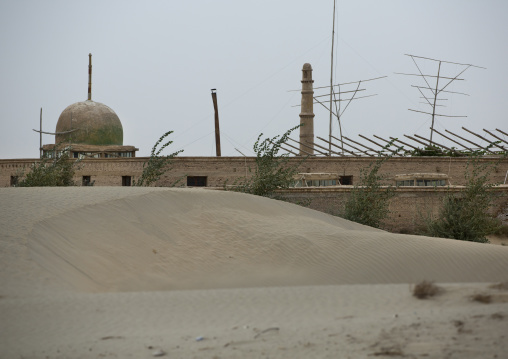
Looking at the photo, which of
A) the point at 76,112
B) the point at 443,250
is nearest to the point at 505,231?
the point at 443,250

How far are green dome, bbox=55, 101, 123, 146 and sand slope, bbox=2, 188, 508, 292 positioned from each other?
21710 mm

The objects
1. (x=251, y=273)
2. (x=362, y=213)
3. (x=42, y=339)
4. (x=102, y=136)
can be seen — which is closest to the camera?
(x=42, y=339)

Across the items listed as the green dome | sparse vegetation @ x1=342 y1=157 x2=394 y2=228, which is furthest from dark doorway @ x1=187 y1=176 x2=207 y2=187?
the green dome

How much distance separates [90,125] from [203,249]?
25.3 metres

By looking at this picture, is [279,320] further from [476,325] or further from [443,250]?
[443,250]

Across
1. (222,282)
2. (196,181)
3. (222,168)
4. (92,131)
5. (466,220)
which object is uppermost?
(92,131)

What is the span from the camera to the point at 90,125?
118ft

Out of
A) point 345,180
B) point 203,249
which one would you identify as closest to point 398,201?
point 345,180

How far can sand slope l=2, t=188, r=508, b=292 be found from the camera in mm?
10672

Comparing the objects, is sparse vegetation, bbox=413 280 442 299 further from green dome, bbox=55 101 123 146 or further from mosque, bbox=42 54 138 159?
green dome, bbox=55 101 123 146

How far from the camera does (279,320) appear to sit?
758cm

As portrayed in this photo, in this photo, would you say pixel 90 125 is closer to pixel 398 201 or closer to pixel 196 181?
pixel 196 181

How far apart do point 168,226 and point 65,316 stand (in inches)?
199

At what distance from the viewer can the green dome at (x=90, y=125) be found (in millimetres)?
35719
